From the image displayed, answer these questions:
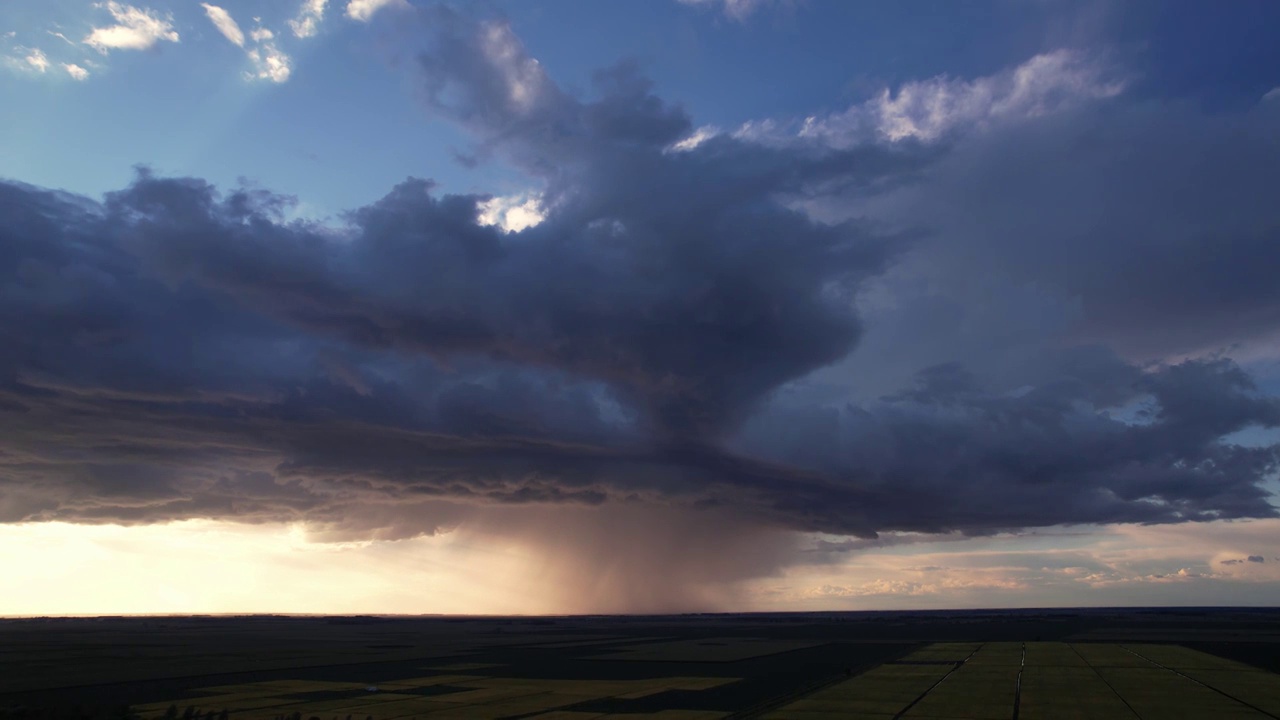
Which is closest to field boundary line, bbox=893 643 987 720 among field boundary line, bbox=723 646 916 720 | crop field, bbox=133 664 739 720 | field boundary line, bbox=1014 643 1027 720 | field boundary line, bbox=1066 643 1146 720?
field boundary line, bbox=1014 643 1027 720

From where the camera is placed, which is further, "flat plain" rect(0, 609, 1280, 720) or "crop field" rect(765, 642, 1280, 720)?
"flat plain" rect(0, 609, 1280, 720)

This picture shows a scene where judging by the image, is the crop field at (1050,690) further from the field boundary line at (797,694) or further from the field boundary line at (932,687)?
the field boundary line at (797,694)

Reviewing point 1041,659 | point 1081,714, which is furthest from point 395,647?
point 1081,714

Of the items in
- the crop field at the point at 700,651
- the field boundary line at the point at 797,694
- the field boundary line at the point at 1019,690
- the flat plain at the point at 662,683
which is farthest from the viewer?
the crop field at the point at 700,651

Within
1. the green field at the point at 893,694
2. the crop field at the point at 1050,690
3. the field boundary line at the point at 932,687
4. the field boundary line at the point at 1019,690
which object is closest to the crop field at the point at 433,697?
the green field at the point at 893,694

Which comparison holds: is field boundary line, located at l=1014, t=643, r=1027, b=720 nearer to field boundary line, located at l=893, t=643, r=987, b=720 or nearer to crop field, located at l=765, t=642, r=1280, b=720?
crop field, located at l=765, t=642, r=1280, b=720

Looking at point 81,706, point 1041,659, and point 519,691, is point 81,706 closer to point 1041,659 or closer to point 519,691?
point 519,691

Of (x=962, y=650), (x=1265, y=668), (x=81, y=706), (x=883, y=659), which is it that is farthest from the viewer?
(x=962, y=650)

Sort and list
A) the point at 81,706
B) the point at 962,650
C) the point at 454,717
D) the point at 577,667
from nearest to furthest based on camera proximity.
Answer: the point at 454,717 → the point at 81,706 → the point at 577,667 → the point at 962,650
